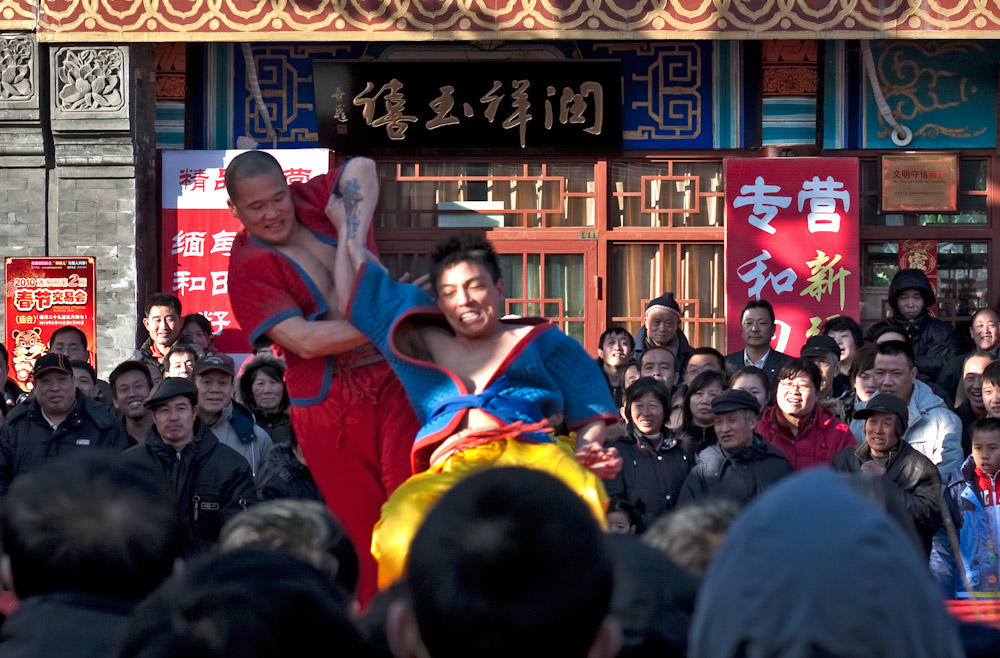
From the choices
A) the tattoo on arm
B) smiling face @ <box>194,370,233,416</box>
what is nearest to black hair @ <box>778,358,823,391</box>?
the tattoo on arm

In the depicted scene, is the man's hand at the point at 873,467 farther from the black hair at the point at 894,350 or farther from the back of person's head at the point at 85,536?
the back of person's head at the point at 85,536

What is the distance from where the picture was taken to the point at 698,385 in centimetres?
555

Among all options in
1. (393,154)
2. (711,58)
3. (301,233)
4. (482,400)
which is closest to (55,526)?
(482,400)

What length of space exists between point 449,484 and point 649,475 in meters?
2.14

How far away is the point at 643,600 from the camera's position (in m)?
1.66

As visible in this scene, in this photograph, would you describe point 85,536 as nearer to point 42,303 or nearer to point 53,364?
point 53,364

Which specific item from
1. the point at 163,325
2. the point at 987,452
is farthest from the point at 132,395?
the point at 987,452

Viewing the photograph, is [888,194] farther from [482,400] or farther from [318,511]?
[318,511]

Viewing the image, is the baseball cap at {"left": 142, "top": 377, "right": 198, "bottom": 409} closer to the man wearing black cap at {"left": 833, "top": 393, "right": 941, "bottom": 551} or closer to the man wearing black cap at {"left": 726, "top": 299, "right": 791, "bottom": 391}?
the man wearing black cap at {"left": 833, "top": 393, "right": 941, "bottom": 551}

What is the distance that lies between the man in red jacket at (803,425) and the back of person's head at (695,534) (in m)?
3.30

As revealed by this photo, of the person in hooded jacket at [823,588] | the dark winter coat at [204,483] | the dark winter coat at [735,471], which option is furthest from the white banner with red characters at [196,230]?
the person in hooded jacket at [823,588]

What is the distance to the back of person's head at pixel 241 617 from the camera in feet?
4.09

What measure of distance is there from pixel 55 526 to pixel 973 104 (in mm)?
7646

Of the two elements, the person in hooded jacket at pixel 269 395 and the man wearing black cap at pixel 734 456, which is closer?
the man wearing black cap at pixel 734 456
